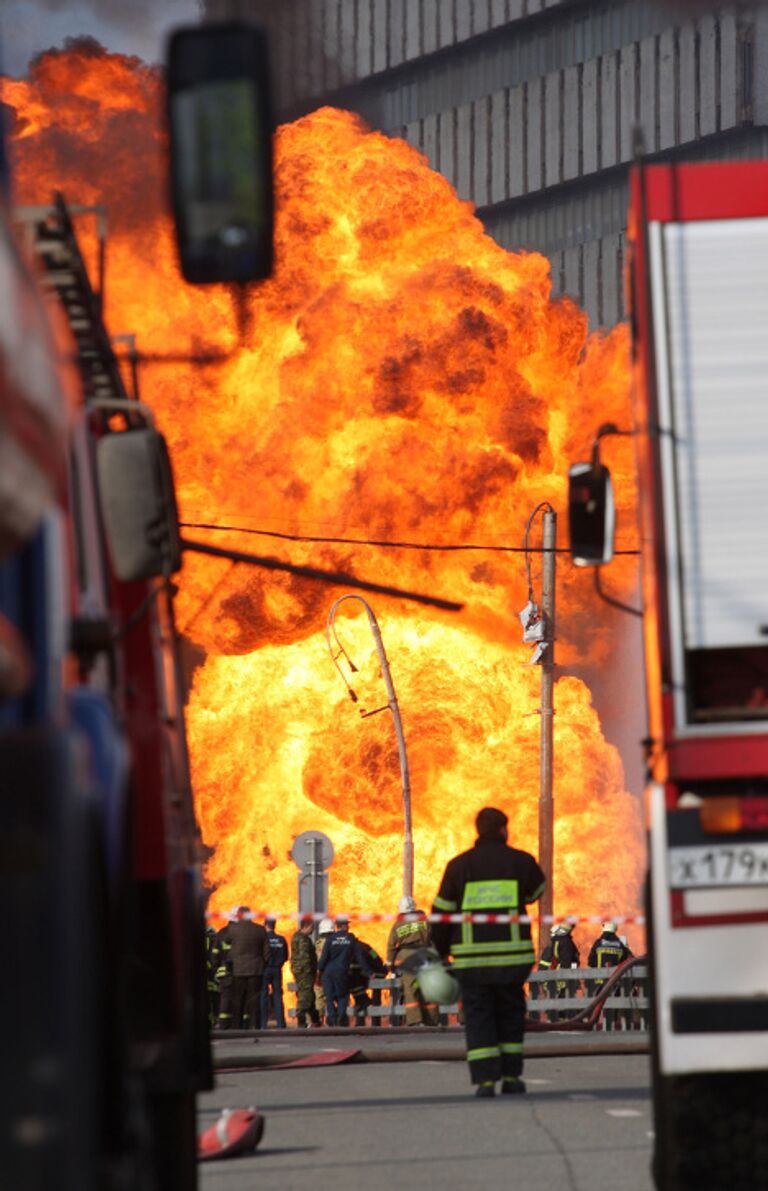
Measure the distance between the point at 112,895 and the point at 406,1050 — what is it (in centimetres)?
1571

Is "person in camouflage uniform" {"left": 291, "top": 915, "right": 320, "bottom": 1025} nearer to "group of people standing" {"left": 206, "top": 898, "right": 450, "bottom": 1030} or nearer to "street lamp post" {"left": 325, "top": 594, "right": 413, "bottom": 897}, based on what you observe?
"group of people standing" {"left": 206, "top": 898, "right": 450, "bottom": 1030}

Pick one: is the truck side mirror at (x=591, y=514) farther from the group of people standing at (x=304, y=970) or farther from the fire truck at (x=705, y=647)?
the group of people standing at (x=304, y=970)

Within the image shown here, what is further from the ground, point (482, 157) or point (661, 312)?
point (482, 157)

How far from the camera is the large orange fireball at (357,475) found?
156ft

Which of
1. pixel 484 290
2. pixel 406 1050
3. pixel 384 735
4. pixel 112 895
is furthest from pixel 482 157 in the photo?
pixel 112 895

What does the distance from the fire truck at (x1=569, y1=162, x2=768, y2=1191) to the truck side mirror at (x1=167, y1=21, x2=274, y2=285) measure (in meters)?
3.47

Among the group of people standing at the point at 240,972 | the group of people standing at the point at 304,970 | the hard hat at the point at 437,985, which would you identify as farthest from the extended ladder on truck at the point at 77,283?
the group of people standing at the point at 240,972

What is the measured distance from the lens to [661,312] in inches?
329

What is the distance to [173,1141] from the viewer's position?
849 centimetres

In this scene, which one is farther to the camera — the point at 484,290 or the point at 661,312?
the point at 484,290

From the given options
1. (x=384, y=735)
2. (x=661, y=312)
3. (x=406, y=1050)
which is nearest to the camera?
(x=661, y=312)

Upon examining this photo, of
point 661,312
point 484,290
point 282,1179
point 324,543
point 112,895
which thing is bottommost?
point 282,1179

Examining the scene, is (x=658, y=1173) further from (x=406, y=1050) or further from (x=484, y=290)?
(x=484, y=290)

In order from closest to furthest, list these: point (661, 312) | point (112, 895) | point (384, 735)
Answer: point (112, 895), point (661, 312), point (384, 735)
